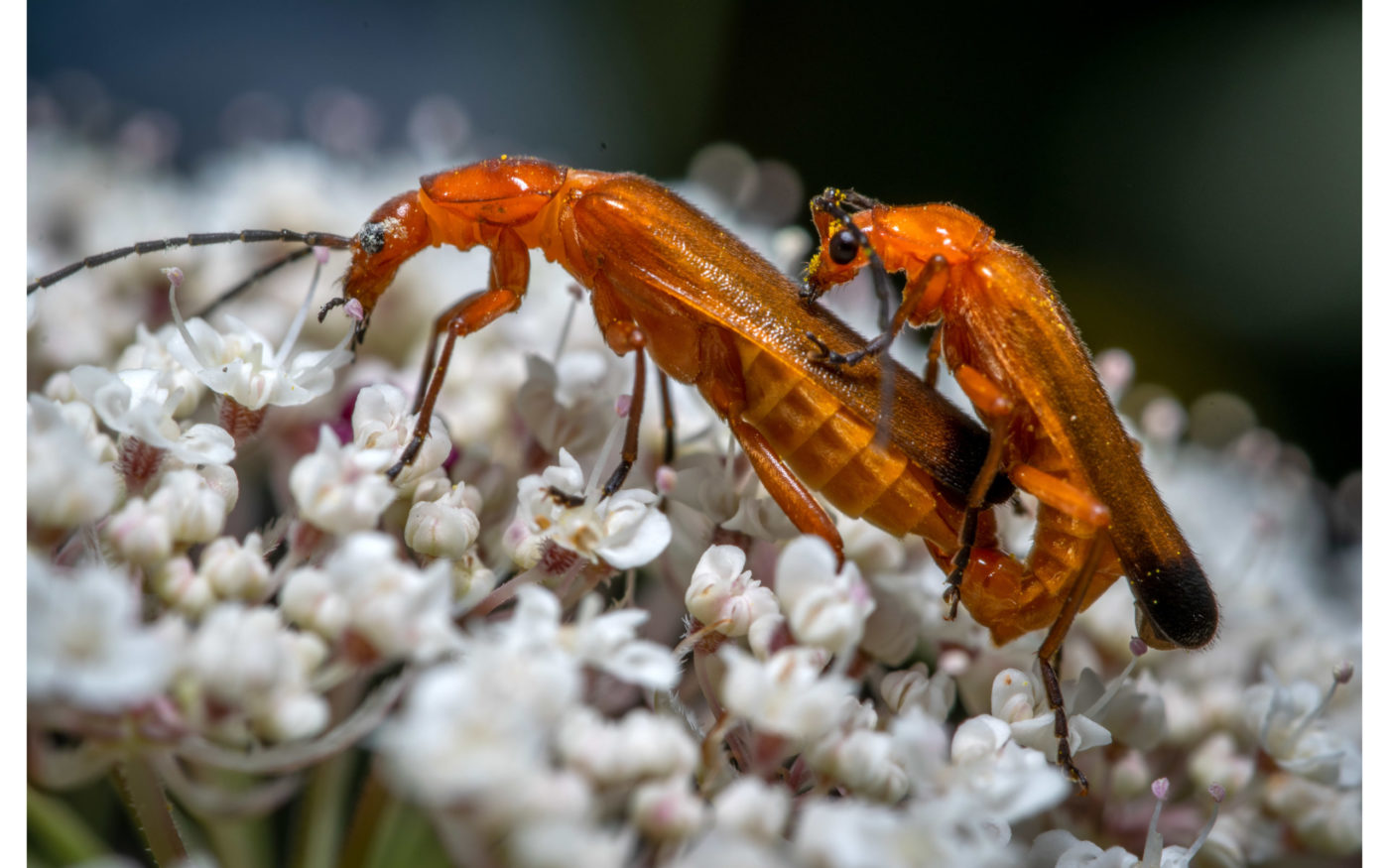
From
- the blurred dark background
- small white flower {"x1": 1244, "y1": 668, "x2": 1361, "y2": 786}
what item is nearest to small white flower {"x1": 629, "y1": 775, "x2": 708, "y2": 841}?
small white flower {"x1": 1244, "y1": 668, "x2": 1361, "y2": 786}

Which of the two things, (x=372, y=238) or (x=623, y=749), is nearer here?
(x=623, y=749)

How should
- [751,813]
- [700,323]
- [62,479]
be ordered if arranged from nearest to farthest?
1. [751,813]
2. [62,479]
3. [700,323]

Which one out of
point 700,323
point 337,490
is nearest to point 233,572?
point 337,490

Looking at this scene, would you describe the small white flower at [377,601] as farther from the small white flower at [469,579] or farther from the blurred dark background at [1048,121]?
the blurred dark background at [1048,121]

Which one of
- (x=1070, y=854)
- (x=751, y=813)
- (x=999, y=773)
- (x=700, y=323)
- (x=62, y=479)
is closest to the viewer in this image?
(x=751, y=813)

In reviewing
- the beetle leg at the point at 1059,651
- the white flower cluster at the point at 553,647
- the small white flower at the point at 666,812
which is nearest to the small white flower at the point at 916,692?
the white flower cluster at the point at 553,647

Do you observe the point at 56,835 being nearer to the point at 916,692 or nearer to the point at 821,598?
the point at 821,598

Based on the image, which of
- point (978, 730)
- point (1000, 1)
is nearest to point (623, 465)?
point (978, 730)
